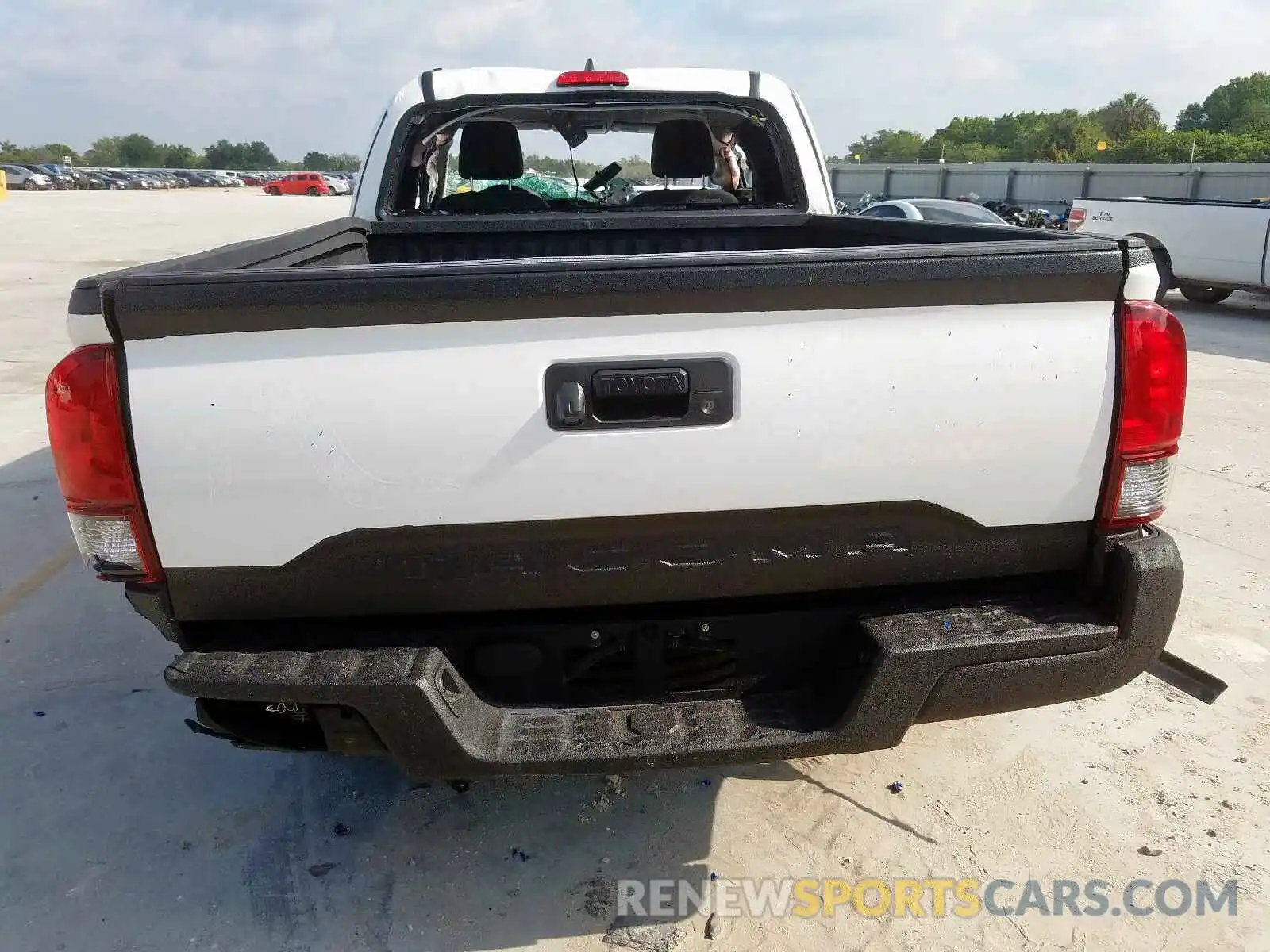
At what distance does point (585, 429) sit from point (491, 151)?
10.5ft

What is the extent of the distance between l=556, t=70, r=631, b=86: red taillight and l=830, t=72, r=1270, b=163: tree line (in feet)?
160

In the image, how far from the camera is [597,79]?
14.2 ft

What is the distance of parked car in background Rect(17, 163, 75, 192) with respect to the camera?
61.3 metres

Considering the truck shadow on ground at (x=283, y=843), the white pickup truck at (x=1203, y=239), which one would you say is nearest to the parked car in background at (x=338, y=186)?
the white pickup truck at (x=1203, y=239)

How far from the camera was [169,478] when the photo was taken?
1972 millimetres

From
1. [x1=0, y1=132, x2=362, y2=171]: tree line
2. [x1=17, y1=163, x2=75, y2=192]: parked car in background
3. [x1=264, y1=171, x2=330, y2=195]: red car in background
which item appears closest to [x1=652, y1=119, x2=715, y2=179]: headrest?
[x1=264, y1=171, x2=330, y2=195]: red car in background

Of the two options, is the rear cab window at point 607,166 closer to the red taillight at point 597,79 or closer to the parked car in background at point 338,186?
the red taillight at point 597,79

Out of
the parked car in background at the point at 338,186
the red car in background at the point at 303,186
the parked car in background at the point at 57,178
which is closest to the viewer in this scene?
the parked car in background at the point at 57,178

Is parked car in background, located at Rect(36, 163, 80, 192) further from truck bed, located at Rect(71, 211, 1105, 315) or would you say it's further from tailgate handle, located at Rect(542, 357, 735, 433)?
tailgate handle, located at Rect(542, 357, 735, 433)

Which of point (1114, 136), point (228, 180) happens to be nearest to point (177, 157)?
point (228, 180)

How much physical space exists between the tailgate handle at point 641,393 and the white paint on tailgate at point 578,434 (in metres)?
0.04

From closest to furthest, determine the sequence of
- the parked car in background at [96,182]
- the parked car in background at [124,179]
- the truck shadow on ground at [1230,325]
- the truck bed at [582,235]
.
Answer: the truck bed at [582,235], the truck shadow on ground at [1230,325], the parked car in background at [96,182], the parked car in background at [124,179]

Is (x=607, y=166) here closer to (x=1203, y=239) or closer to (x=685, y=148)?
(x=685, y=148)

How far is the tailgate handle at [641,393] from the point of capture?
2000 millimetres
